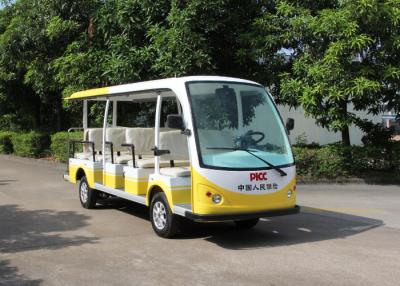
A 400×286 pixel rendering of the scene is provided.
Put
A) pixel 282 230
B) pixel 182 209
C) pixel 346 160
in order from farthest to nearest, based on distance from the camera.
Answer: pixel 346 160, pixel 282 230, pixel 182 209

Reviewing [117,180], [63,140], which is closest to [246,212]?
[117,180]

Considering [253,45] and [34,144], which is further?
[34,144]

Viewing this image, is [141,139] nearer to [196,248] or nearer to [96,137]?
[96,137]

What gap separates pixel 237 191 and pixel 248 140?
856mm

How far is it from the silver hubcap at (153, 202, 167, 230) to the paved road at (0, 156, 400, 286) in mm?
232

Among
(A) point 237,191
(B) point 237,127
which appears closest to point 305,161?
(B) point 237,127

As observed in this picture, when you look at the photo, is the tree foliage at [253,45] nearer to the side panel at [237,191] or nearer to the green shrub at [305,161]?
the green shrub at [305,161]

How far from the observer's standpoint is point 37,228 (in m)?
8.36

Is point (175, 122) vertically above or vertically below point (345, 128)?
below

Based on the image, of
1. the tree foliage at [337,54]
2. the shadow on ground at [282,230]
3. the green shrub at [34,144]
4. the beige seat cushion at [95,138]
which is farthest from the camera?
the green shrub at [34,144]

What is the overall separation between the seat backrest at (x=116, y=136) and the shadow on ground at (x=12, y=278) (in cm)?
412

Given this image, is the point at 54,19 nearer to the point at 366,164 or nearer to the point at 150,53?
the point at 150,53

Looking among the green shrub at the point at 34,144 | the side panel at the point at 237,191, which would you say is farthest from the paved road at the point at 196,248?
the green shrub at the point at 34,144

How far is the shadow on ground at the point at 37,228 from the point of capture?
7.27 metres
